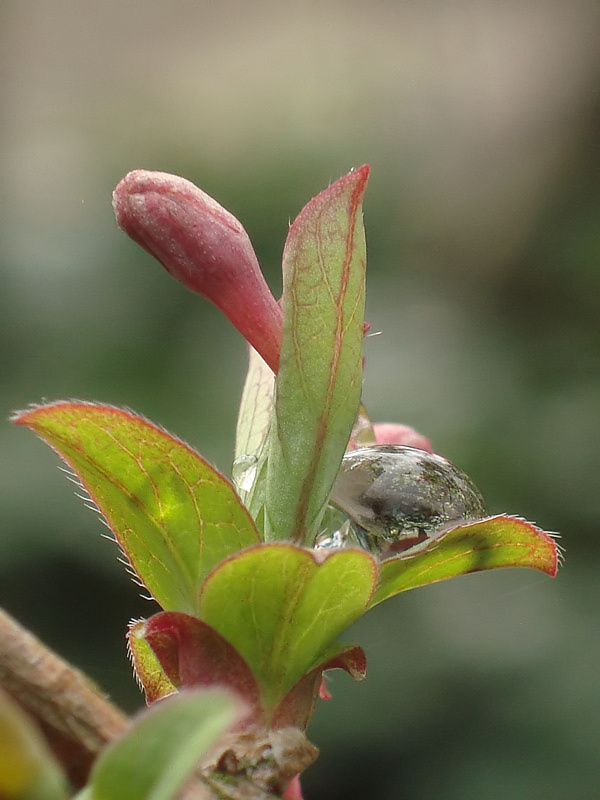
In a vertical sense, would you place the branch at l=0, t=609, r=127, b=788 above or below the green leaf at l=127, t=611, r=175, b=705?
A: above

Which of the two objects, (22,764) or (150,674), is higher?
(22,764)

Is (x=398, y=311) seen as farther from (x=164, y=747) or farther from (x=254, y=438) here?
(x=164, y=747)

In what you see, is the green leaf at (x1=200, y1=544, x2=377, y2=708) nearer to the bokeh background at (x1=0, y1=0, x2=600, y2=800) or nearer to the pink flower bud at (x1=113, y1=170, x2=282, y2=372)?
the pink flower bud at (x1=113, y1=170, x2=282, y2=372)

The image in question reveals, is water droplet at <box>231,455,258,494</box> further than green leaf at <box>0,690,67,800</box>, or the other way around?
water droplet at <box>231,455,258,494</box>

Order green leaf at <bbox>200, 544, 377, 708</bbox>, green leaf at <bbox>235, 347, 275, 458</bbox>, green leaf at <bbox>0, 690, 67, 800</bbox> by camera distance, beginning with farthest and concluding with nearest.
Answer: green leaf at <bbox>235, 347, 275, 458</bbox>
green leaf at <bbox>200, 544, 377, 708</bbox>
green leaf at <bbox>0, 690, 67, 800</bbox>

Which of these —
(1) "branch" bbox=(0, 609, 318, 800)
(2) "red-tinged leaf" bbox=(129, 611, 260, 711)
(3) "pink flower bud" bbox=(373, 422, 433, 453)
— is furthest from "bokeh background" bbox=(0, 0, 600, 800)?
(1) "branch" bbox=(0, 609, 318, 800)

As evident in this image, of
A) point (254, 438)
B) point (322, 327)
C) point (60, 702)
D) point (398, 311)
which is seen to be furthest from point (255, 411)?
point (398, 311)
